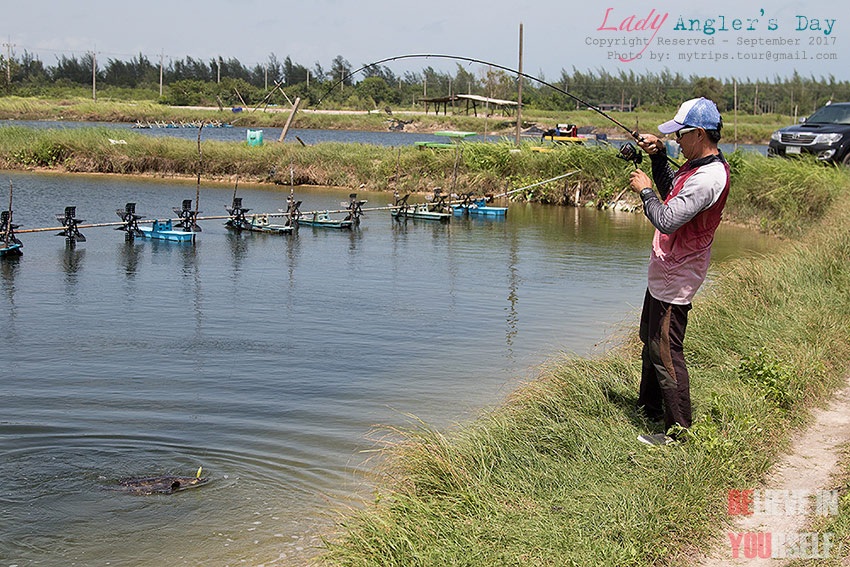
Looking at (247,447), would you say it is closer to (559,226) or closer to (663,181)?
(663,181)

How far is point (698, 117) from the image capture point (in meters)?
5.11

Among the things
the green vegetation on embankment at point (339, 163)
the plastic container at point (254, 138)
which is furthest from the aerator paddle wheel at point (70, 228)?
the plastic container at point (254, 138)

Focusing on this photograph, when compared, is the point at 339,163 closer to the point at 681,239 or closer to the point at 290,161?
the point at 290,161

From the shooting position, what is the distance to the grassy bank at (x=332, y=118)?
220ft

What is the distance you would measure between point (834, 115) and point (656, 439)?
19.0 m

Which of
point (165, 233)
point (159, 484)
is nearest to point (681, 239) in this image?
point (159, 484)

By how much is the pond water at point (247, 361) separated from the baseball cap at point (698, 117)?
2841 millimetres

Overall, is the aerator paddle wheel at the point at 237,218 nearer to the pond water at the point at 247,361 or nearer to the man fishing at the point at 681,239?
the pond water at the point at 247,361

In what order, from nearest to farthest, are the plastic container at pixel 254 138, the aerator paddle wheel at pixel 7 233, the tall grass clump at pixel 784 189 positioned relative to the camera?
the aerator paddle wheel at pixel 7 233 → the tall grass clump at pixel 784 189 → the plastic container at pixel 254 138

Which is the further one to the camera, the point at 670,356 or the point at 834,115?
the point at 834,115

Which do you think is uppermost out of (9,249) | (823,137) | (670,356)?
(823,137)

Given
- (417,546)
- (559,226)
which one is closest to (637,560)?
(417,546)

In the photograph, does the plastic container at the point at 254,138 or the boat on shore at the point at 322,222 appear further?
the plastic container at the point at 254,138

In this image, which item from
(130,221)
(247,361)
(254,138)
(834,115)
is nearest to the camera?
(247,361)
